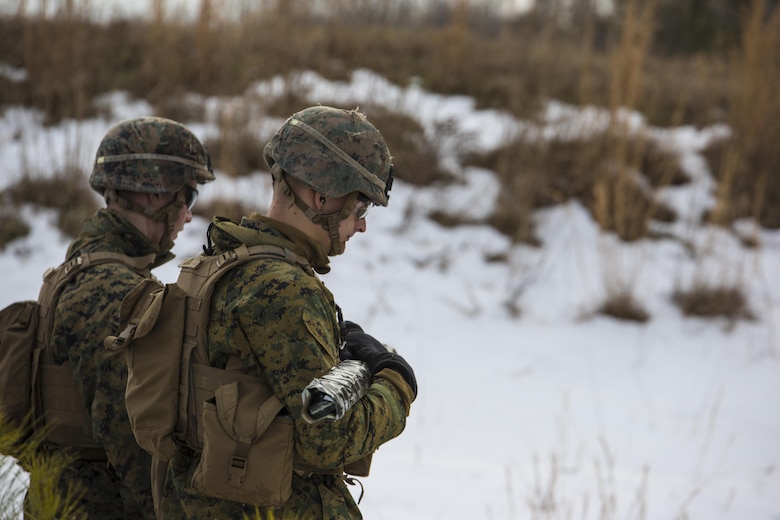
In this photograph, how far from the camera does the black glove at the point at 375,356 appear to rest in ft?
6.20

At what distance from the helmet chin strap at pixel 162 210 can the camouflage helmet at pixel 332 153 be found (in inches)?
33.6

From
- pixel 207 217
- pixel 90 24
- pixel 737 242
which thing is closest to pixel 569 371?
pixel 737 242

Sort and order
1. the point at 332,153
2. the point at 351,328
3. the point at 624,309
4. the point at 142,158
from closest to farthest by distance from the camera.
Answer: the point at 332,153, the point at 351,328, the point at 142,158, the point at 624,309

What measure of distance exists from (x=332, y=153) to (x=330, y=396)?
631mm

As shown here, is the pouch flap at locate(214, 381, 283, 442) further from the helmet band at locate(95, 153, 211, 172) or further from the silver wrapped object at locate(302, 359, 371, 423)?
the helmet band at locate(95, 153, 211, 172)

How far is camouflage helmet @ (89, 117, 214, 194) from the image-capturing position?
→ 261 centimetres

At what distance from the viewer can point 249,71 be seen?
328 inches

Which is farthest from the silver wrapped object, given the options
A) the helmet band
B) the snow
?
the snow

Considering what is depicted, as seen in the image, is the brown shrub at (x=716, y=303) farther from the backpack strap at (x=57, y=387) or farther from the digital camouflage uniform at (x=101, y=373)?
the backpack strap at (x=57, y=387)

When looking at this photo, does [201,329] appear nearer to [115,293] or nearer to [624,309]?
[115,293]

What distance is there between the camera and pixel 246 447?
1.66 m

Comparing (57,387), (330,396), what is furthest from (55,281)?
(330,396)

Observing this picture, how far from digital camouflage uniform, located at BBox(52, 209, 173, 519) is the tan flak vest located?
0.45 metres

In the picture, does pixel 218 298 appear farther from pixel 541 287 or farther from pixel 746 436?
pixel 541 287
